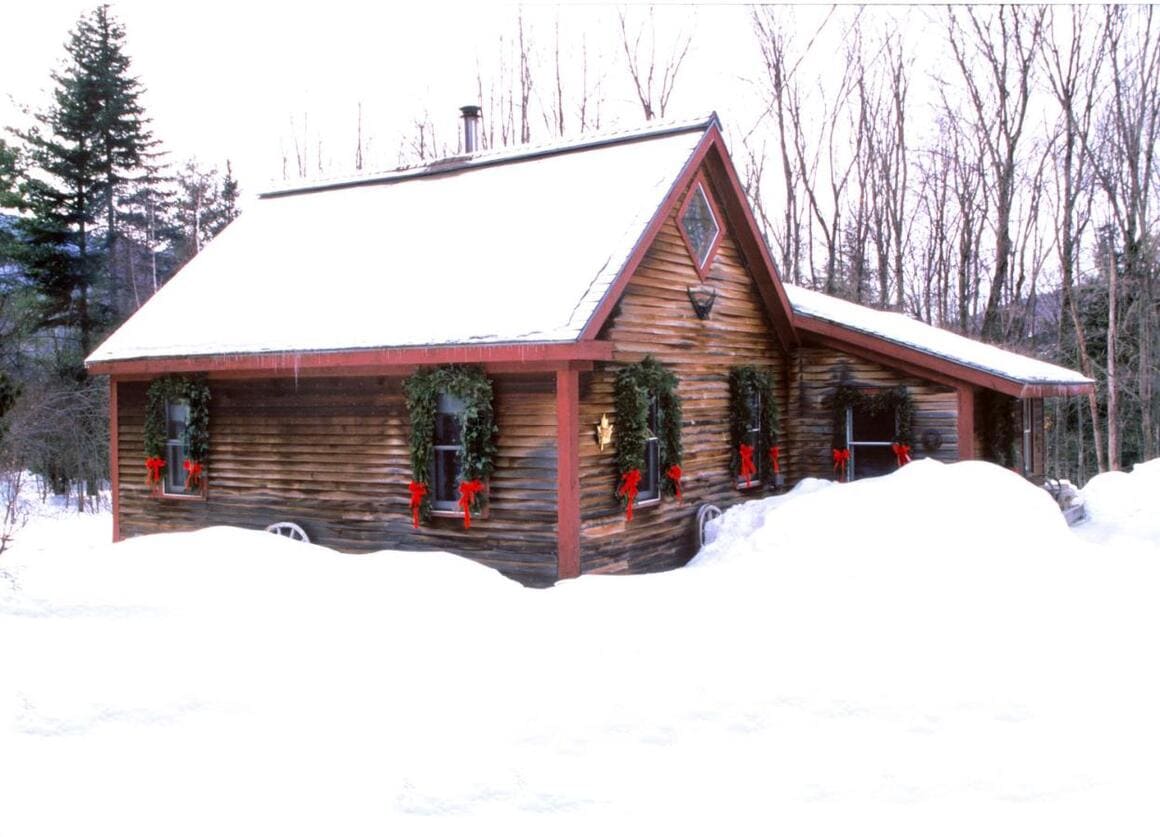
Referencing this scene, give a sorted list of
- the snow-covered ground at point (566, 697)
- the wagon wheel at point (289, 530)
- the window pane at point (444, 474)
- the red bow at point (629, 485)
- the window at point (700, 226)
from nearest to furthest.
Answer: the snow-covered ground at point (566, 697) → the red bow at point (629, 485) → the window pane at point (444, 474) → the wagon wheel at point (289, 530) → the window at point (700, 226)

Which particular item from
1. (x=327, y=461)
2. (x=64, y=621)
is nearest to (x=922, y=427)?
(x=327, y=461)

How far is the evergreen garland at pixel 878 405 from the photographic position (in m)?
13.4

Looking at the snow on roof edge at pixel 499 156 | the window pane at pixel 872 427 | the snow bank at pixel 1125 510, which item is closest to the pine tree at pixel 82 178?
the snow on roof edge at pixel 499 156

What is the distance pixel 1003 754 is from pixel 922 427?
29.0 feet

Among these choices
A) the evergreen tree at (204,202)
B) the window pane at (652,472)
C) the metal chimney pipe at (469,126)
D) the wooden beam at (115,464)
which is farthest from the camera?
the evergreen tree at (204,202)

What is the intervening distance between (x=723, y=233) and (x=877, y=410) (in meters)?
3.65

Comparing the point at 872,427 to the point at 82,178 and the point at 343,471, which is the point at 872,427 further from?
the point at 82,178

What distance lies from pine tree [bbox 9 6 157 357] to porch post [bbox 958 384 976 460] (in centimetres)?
2255

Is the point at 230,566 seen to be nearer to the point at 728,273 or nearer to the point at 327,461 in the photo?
the point at 327,461

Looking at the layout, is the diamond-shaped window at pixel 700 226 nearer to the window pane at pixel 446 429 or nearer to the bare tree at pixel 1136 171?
the window pane at pixel 446 429

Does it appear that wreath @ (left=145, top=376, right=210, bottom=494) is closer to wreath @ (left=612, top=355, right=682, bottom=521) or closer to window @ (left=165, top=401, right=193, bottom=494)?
window @ (left=165, top=401, right=193, bottom=494)

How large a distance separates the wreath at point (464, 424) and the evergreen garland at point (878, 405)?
21.1 ft

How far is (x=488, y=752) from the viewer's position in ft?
16.7

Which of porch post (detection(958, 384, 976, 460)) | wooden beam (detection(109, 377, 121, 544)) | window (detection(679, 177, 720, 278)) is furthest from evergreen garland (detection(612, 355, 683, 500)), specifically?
wooden beam (detection(109, 377, 121, 544))
